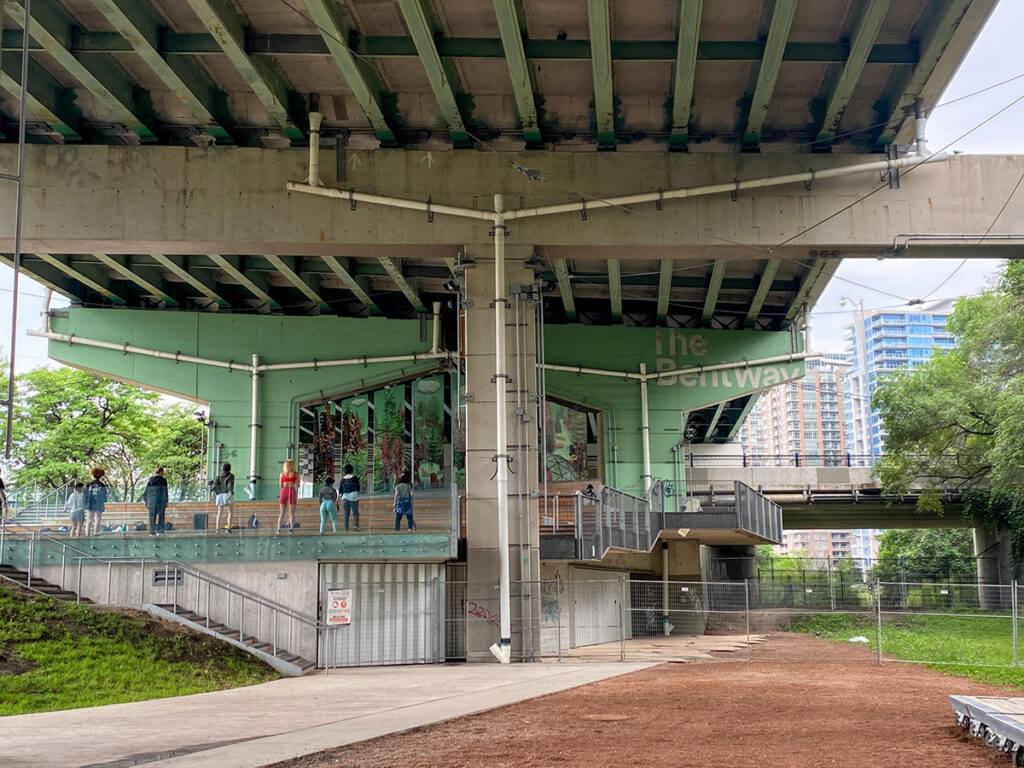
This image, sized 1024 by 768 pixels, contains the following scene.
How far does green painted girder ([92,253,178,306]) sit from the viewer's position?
1187 inches

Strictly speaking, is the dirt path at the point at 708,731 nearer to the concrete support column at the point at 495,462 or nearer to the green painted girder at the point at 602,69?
the concrete support column at the point at 495,462

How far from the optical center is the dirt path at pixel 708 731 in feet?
29.2

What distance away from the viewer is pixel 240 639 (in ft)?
68.7

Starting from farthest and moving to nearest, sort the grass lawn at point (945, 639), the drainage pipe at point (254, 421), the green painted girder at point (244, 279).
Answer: the drainage pipe at point (254, 421) < the green painted girder at point (244, 279) < the grass lawn at point (945, 639)

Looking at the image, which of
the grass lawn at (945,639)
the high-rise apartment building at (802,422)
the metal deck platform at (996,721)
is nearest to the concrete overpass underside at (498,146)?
the grass lawn at (945,639)

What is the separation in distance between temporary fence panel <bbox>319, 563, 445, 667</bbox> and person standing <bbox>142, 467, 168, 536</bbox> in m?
3.77

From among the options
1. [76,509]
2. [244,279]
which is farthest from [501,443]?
[244,279]

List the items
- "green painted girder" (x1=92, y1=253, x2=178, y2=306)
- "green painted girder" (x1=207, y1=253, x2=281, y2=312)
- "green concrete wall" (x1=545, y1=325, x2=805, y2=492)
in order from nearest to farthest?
"green painted girder" (x1=207, y1=253, x2=281, y2=312)
"green painted girder" (x1=92, y1=253, x2=178, y2=306)
"green concrete wall" (x1=545, y1=325, x2=805, y2=492)

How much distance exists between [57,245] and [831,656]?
19.3 metres

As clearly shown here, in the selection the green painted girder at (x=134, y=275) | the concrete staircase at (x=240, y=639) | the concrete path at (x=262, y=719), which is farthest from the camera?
the green painted girder at (x=134, y=275)

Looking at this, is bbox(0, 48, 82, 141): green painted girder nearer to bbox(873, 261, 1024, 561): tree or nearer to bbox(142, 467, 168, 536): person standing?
bbox(142, 467, 168, 536): person standing

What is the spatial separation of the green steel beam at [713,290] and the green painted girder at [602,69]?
21.6 feet

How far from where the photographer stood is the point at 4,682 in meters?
15.3

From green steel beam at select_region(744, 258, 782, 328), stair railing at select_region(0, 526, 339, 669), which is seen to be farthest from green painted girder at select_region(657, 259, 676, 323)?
stair railing at select_region(0, 526, 339, 669)
